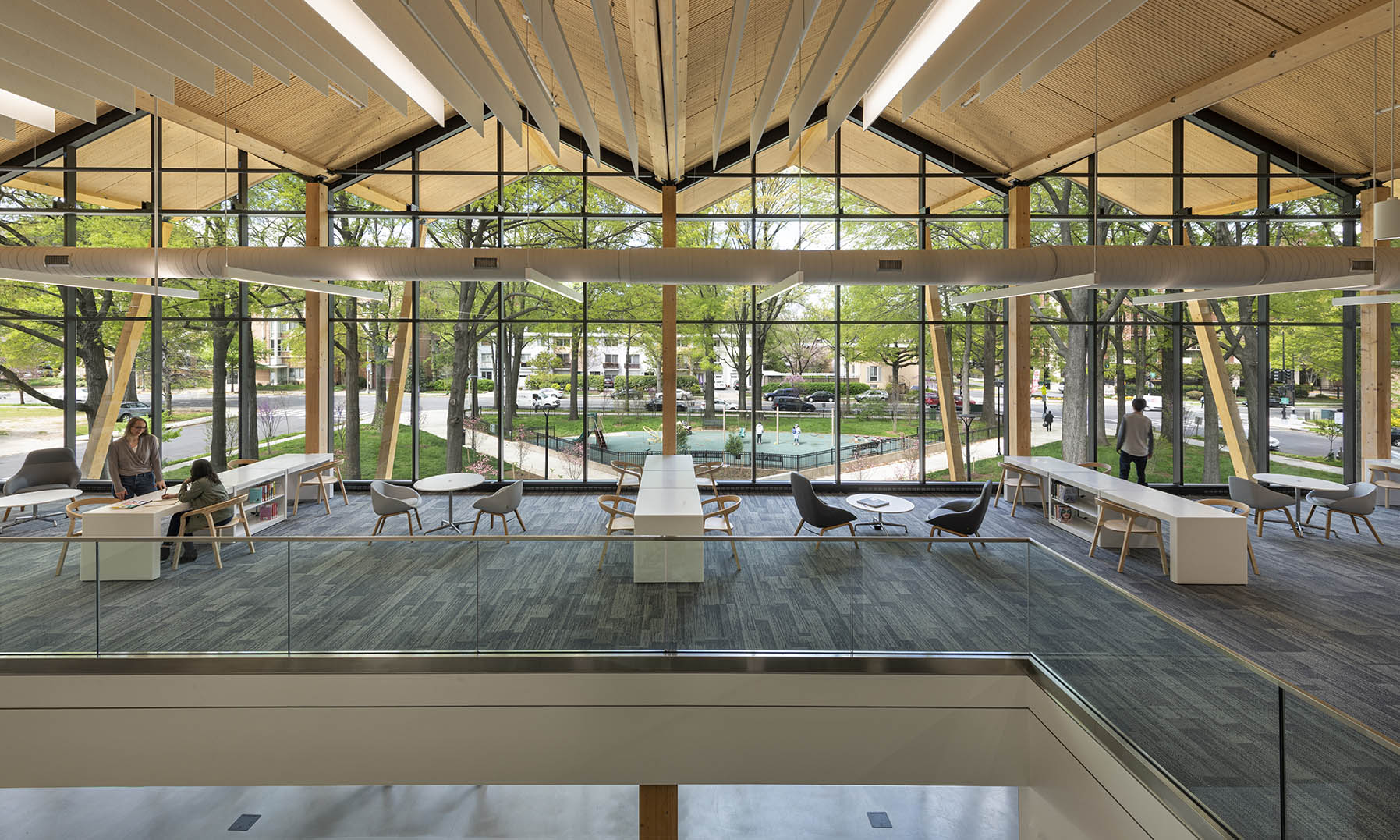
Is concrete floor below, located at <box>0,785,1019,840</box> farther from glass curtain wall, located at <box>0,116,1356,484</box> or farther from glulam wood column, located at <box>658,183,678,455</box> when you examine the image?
glulam wood column, located at <box>658,183,678,455</box>

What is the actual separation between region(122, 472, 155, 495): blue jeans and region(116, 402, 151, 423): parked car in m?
3.47

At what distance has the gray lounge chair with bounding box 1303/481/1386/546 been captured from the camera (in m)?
8.59

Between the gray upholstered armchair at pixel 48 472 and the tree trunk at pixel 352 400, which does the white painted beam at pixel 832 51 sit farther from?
the gray upholstered armchair at pixel 48 472

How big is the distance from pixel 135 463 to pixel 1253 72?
42.2 ft

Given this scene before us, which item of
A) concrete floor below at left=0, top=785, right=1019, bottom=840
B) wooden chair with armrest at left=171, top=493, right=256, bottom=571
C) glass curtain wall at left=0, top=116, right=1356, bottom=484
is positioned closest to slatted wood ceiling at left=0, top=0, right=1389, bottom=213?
glass curtain wall at left=0, top=116, right=1356, bottom=484

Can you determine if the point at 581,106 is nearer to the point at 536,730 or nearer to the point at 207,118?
the point at 536,730

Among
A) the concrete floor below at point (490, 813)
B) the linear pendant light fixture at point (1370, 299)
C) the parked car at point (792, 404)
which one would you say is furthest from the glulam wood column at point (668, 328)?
the linear pendant light fixture at point (1370, 299)

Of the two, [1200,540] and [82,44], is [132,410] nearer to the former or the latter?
[82,44]

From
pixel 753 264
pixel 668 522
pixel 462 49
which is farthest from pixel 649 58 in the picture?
pixel 668 522

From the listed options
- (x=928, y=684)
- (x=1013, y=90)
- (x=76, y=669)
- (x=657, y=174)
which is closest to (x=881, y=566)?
(x=928, y=684)

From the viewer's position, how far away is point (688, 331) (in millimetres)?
11930

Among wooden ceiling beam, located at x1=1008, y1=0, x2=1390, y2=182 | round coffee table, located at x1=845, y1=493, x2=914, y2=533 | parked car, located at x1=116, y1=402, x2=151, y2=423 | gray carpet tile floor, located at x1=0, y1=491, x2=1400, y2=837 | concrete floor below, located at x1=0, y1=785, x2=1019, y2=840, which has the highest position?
wooden ceiling beam, located at x1=1008, y1=0, x2=1390, y2=182

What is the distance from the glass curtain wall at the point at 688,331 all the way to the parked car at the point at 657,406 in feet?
0.16

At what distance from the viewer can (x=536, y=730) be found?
5574 mm
